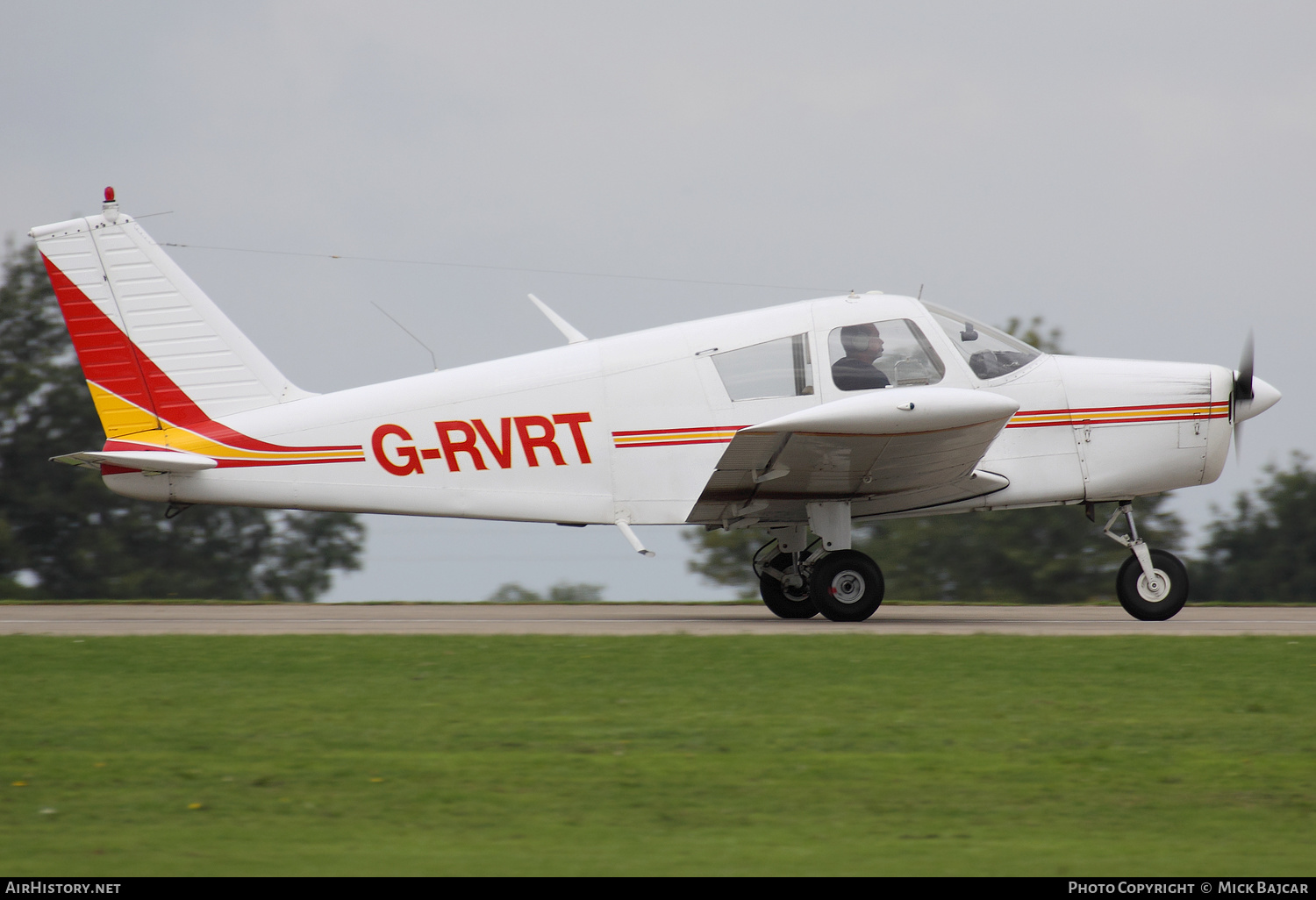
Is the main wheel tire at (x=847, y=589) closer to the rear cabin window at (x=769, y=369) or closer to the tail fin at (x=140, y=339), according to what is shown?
the rear cabin window at (x=769, y=369)

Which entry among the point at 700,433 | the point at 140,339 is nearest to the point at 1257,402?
the point at 700,433

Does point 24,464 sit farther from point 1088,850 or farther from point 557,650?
point 1088,850

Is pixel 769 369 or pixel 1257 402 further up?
pixel 769 369

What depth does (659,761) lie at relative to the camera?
5367 mm

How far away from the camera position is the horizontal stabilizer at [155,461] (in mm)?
10711

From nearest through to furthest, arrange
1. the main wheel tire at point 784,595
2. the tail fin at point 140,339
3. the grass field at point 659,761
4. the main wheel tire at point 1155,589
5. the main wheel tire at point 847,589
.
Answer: the grass field at point 659,761
the main wheel tire at point 847,589
the main wheel tire at point 1155,589
the tail fin at point 140,339
the main wheel tire at point 784,595

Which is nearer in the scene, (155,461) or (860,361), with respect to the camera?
(860,361)

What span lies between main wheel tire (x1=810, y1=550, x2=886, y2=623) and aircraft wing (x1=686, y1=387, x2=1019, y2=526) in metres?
0.65

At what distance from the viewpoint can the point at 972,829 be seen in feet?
14.7

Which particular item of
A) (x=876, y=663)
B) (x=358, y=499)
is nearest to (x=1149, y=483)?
(x=876, y=663)

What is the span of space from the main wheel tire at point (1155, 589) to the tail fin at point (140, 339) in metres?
7.45

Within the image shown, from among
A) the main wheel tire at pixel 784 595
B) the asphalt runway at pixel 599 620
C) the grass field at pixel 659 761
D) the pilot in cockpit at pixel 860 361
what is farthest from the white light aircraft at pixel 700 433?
the grass field at pixel 659 761

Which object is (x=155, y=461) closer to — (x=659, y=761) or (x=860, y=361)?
(x=860, y=361)

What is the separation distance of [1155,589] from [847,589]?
8.97ft
